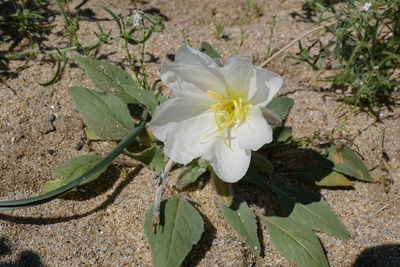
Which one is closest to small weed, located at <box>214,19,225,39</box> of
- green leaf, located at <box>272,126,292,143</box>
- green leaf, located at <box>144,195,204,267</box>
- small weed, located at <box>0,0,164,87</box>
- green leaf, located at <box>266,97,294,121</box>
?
small weed, located at <box>0,0,164,87</box>

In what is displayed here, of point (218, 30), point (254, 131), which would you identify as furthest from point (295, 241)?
point (218, 30)

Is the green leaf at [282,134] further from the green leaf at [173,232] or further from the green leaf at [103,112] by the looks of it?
the green leaf at [103,112]

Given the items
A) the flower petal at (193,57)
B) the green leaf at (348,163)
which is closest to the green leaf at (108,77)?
the flower petal at (193,57)

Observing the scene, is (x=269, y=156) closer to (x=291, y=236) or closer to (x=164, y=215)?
(x=291, y=236)

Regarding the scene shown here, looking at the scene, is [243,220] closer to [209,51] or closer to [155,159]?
[155,159]

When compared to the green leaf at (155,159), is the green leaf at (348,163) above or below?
above

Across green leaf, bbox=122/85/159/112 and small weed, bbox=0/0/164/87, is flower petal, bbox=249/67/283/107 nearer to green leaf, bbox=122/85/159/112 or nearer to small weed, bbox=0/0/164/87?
green leaf, bbox=122/85/159/112
